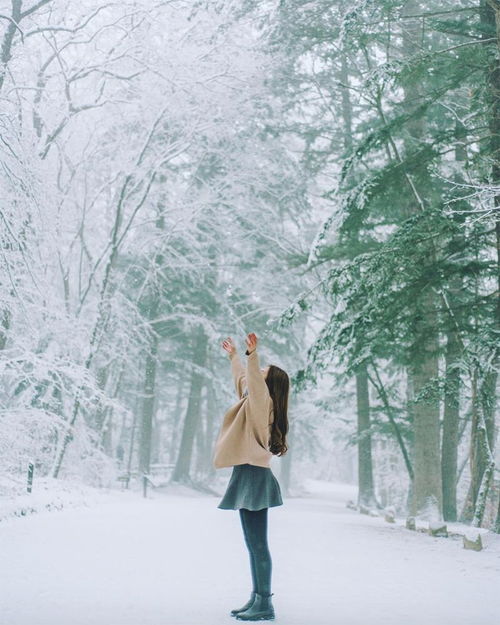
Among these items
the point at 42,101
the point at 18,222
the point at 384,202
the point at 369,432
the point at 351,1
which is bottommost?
the point at 369,432

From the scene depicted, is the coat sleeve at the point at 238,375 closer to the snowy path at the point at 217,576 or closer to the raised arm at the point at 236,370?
the raised arm at the point at 236,370

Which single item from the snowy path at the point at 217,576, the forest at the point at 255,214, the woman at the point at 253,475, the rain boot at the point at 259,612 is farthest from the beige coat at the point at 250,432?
the forest at the point at 255,214

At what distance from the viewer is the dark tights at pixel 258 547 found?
162 inches

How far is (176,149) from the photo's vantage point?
718 inches

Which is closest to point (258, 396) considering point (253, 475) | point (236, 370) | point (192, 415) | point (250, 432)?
point (250, 432)

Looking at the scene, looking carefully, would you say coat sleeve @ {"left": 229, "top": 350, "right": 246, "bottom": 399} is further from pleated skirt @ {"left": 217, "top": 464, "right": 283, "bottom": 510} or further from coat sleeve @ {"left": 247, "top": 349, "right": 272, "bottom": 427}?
pleated skirt @ {"left": 217, "top": 464, "right": 283, "bottom": 510}

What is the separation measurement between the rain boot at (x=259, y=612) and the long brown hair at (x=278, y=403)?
37.0 inches

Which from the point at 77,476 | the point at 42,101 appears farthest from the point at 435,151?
the point at 77,476

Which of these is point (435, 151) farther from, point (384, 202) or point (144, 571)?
point (144, 571)

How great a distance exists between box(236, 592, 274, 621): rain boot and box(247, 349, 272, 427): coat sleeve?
3.71 ft

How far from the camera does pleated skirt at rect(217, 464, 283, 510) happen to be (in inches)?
162

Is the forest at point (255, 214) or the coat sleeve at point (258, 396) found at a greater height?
the forest at point (255, 214)

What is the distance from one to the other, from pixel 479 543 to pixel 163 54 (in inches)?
530

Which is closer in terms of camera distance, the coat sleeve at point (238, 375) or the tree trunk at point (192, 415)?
the coat sleeve at point (238, 375)
